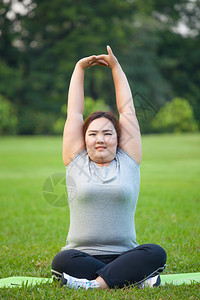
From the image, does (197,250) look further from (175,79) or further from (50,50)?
(175,79)

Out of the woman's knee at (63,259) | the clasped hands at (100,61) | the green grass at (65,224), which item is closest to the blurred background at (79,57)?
the green grass at (65,224)

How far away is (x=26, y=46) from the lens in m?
28.1

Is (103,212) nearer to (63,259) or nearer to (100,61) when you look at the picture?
(63,259)

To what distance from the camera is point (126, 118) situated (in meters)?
2.79

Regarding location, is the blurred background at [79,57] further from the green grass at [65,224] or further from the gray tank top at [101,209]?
the gray tank top at [101,209]

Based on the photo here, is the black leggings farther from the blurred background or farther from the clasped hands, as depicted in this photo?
the blurred background

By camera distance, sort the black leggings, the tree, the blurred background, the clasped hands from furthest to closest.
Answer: the blurred background < the tree < the clasped hands < the black leggings

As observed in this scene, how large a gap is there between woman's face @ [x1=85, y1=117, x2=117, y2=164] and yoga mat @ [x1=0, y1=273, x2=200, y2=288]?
2.90 ft

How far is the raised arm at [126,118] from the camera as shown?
107 inches

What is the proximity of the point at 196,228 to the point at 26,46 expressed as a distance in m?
25.6

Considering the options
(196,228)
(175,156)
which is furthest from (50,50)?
(196,228)

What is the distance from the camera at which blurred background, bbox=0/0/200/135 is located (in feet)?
79.9

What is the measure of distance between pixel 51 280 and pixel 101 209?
2.04 ft

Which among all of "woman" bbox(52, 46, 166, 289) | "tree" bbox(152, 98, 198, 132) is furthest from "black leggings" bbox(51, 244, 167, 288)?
"tree" bbox(152, 98, 198, 132)
